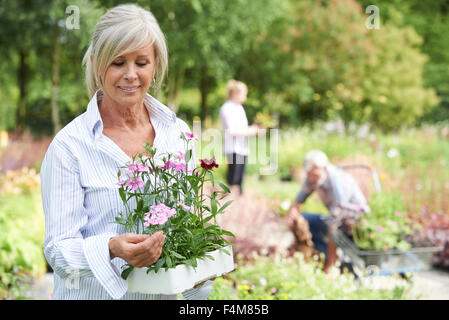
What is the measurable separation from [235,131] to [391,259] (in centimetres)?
279

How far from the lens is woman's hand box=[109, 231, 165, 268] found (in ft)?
4.06

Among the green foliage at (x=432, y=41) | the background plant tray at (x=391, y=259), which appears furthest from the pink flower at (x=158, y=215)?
the green foliage at (x=432, y=41)

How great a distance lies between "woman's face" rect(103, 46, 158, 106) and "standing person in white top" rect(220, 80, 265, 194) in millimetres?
4823

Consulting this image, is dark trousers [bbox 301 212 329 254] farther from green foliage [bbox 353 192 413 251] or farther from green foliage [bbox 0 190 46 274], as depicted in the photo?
green foliage [bbox 0 190 46 274]

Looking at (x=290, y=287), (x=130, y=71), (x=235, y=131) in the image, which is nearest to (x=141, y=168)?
(x=130, y=71)

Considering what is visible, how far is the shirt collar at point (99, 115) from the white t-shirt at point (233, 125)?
15.3ft

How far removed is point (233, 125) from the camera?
6.36 m

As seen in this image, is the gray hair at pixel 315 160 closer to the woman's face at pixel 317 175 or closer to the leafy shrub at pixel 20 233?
the woman's face at pixel 317 175

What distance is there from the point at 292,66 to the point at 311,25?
1.41 meters

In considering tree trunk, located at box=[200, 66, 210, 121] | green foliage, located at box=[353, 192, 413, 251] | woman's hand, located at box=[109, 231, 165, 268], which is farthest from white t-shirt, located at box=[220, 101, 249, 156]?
tree trunk, located at box=[200, 66, 210, 121]

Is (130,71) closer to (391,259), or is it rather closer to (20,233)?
(391,259)

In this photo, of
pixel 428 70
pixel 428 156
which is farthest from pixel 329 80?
pixel 428 156

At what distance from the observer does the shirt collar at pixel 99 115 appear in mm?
1483
